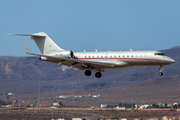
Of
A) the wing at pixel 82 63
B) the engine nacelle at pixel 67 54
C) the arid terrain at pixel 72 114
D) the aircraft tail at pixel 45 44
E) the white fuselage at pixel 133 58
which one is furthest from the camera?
the arid terrain at pixel 72 114

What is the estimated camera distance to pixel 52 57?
4772 cm

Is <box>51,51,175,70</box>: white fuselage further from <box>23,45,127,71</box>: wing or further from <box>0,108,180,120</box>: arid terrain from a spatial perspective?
<box>0,108,180,120</box>: arid terrain

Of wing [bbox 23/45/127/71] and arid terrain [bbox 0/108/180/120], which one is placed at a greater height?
wing [bbox 23/45/127/71]

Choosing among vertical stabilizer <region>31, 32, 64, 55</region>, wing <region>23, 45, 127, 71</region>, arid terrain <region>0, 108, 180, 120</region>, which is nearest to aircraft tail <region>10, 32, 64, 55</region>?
vertical stabilizer <region>31, 32, 64, 55</region>

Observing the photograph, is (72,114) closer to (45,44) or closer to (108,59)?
(45,44)

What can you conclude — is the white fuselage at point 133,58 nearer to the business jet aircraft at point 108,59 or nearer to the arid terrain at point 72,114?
the business jet aircraft at point 108,59

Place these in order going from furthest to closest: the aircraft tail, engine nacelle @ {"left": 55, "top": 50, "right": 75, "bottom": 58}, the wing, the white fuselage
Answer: the aircraft tail → engine nacelle @ {"left": 55, "top": 50, "right": 75, "bottom": 58} → the wing → the white fuselage

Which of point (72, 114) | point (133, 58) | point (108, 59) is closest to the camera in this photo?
point (133, 58)

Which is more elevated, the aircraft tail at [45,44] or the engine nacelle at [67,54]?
the aircraft tail at [45,44]

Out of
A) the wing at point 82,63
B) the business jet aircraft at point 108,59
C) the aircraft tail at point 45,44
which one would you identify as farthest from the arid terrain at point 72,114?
the business jet aircraft at point 108,59

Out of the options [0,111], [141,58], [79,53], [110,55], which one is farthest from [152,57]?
[0,111]

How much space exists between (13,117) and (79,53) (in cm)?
7452

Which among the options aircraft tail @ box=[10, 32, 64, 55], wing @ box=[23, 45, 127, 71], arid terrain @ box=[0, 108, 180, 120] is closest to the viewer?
wing @ box=[23, 45, 127, 71]

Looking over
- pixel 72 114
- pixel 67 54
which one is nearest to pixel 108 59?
pixel 67 54
